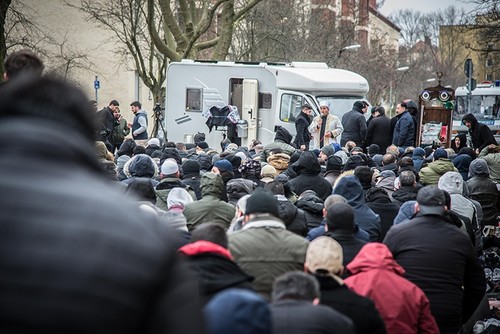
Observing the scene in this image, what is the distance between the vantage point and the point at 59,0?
173ft

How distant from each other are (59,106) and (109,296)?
1.47 ft

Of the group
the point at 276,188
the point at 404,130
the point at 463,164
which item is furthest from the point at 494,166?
the point at 276,188

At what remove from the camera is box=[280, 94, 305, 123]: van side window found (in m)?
27.6

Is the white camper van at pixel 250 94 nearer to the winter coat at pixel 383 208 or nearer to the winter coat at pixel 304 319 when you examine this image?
the winter coat at pixel 383 208

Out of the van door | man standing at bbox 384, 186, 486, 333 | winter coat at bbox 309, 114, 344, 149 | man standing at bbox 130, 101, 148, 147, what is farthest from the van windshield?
man standing at bbox 384, 186, 486, 333

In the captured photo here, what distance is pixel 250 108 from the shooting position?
92.7 ft

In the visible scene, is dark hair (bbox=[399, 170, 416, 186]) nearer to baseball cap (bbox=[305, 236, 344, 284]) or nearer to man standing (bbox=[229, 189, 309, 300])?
man standing (bbox=[229, 189, 309, 300])

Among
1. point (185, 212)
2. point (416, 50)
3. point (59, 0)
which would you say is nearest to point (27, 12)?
point (59, 0)

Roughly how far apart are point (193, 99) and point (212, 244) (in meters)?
24.0

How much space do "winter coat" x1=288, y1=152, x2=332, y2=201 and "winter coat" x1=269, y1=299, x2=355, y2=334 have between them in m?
8.16

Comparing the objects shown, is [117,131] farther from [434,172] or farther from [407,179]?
[407,179]

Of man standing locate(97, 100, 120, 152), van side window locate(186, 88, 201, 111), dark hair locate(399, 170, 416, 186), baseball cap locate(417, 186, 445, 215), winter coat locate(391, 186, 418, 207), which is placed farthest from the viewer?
van side window locate(186, 88, 201, 111)

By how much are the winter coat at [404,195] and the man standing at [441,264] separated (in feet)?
12.9

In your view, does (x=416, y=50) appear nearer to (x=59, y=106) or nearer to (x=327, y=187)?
(x=327, y=187)
